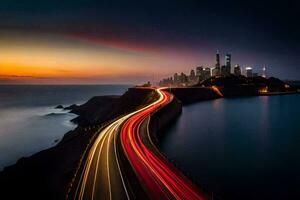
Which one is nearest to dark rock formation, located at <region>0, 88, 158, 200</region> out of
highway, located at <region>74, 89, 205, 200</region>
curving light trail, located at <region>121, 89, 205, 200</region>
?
highway, located at <region>74, 89, 205, 200</region>

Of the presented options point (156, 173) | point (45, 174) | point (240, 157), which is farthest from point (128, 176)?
point (240, 157)

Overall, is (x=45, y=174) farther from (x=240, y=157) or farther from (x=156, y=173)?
(x=240, y=157)

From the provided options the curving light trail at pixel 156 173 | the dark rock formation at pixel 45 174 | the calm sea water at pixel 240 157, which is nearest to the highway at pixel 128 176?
the curving light trail at pixel 156 173

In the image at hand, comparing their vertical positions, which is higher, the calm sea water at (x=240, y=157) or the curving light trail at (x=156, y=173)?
the curving light trail at (x=156, y=173)

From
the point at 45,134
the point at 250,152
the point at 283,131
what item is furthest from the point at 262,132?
the point at 45,134

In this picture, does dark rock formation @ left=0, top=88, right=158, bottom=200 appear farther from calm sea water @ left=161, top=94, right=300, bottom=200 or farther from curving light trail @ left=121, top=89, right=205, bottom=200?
calm sea water @ left=161, top=94, right=300, bottom=200

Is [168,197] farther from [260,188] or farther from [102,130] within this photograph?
[102,130]

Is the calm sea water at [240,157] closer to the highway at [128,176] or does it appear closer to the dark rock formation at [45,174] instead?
the highway at [128,176]
